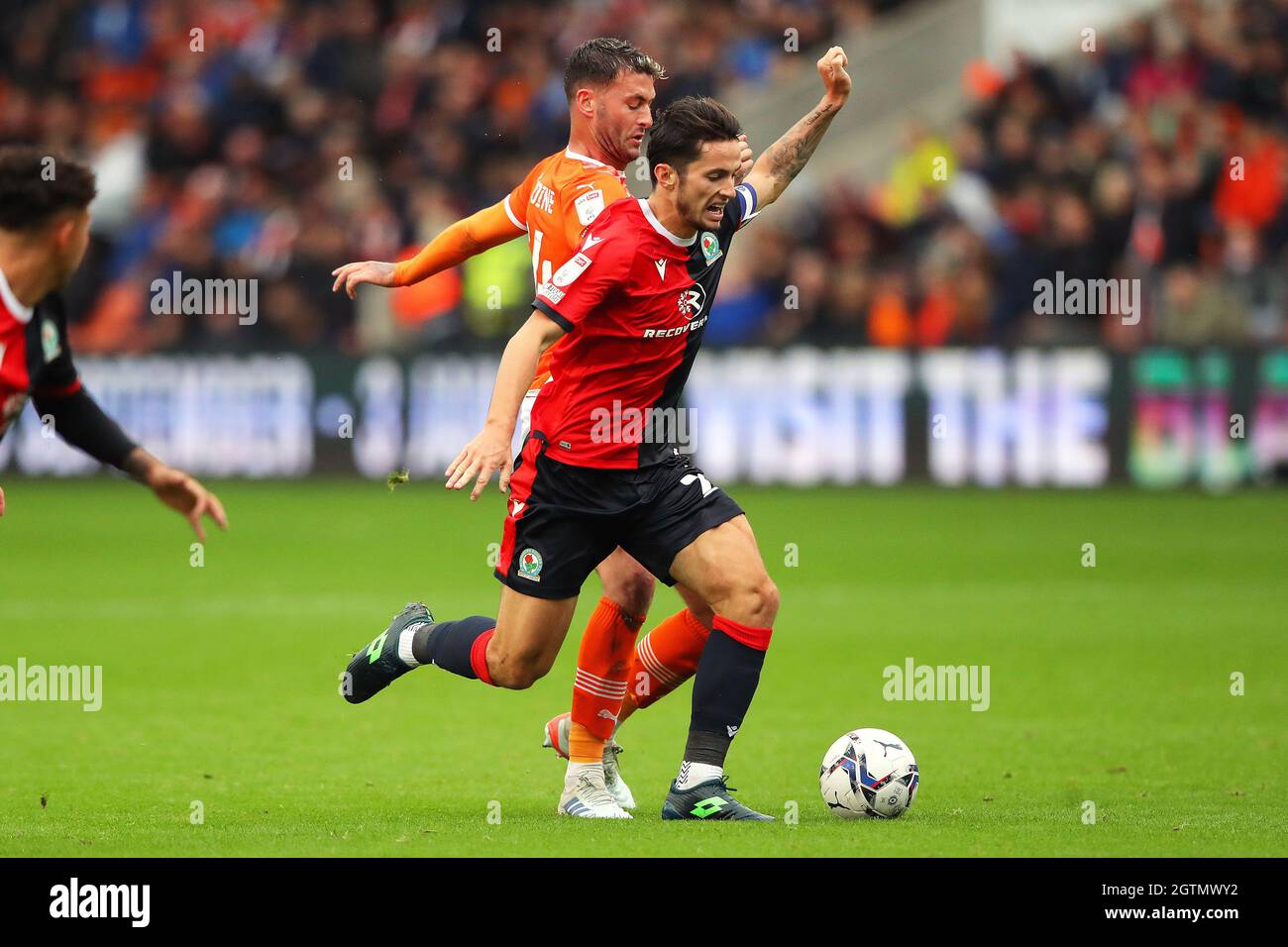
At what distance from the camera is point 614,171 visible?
7.55m

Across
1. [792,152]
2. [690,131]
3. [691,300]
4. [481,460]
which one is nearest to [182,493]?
[481,460]

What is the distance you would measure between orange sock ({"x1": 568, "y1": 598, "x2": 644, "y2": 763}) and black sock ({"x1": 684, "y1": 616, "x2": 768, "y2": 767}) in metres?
0.52

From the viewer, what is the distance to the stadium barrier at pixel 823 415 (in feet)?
60.1

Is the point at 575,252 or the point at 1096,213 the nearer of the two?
the point at 575,252

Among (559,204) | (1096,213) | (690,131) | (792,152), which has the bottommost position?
(559,204)

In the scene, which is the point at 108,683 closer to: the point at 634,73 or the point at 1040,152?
the point at 634,73

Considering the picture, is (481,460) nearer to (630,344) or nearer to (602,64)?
(630,344)

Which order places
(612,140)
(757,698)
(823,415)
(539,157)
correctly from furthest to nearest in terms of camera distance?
(539,157)
(823,415)
(757,698)
(612,140)

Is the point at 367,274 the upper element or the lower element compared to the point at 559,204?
lower

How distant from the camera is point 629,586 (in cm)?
764

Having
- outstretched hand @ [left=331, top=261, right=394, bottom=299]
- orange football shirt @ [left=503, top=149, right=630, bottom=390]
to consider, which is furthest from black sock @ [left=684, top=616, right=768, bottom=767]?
outstretched hand @ [left=331, top=261, right=394, bottom=299]

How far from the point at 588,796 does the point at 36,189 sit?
2986 millimetres
